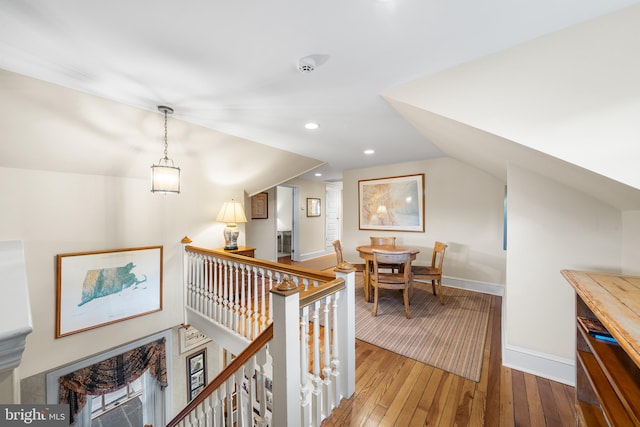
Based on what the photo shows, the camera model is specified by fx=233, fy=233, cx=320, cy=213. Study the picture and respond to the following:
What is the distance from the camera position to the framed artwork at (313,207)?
6480mm

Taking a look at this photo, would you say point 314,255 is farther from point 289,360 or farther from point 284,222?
point 289,360

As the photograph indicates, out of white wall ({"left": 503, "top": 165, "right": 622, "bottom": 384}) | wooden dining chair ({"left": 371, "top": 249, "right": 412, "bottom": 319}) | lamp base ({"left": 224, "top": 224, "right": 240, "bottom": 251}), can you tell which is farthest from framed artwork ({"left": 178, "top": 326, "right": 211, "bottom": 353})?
white wall ({"left": 503, "top": 165, "right": 622, "bottom": 384})

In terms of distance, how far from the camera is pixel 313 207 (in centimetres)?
661

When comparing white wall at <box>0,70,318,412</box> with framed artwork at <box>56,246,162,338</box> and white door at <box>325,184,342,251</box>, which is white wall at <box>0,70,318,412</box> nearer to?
framed artwork at <box>56,246,162,338</box>

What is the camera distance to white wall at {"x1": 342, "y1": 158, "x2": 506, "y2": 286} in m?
3.71

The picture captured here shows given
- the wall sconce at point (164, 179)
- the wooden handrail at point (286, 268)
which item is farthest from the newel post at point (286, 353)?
the wall sconce at point (164, 179)

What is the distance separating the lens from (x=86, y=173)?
2.51 m

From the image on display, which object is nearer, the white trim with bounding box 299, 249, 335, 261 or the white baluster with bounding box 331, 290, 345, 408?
the white baluster with bounding box 331, 290, 345, 408

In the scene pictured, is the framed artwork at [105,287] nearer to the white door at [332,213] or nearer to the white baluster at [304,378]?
the white baluster at [304,378]

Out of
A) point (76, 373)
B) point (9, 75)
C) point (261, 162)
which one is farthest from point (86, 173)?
point (76, 373)

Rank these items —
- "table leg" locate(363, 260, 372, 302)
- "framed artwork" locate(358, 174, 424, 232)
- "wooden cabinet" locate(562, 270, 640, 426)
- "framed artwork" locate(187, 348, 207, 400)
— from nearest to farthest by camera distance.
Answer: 1. "wooden cabinet" locate(562, 270, 640, 426)
2. "table leg" locate(363, 260, 372, 302)
3. "framed artwork" locate(187, 348, 207, 400)
4. "framed artwork" locate(358, 174, 424, 232)

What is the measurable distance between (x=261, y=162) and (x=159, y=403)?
3.77 m

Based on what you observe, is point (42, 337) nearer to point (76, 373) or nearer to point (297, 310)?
point (76, 373)

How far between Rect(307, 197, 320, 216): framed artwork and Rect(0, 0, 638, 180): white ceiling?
174 inches
